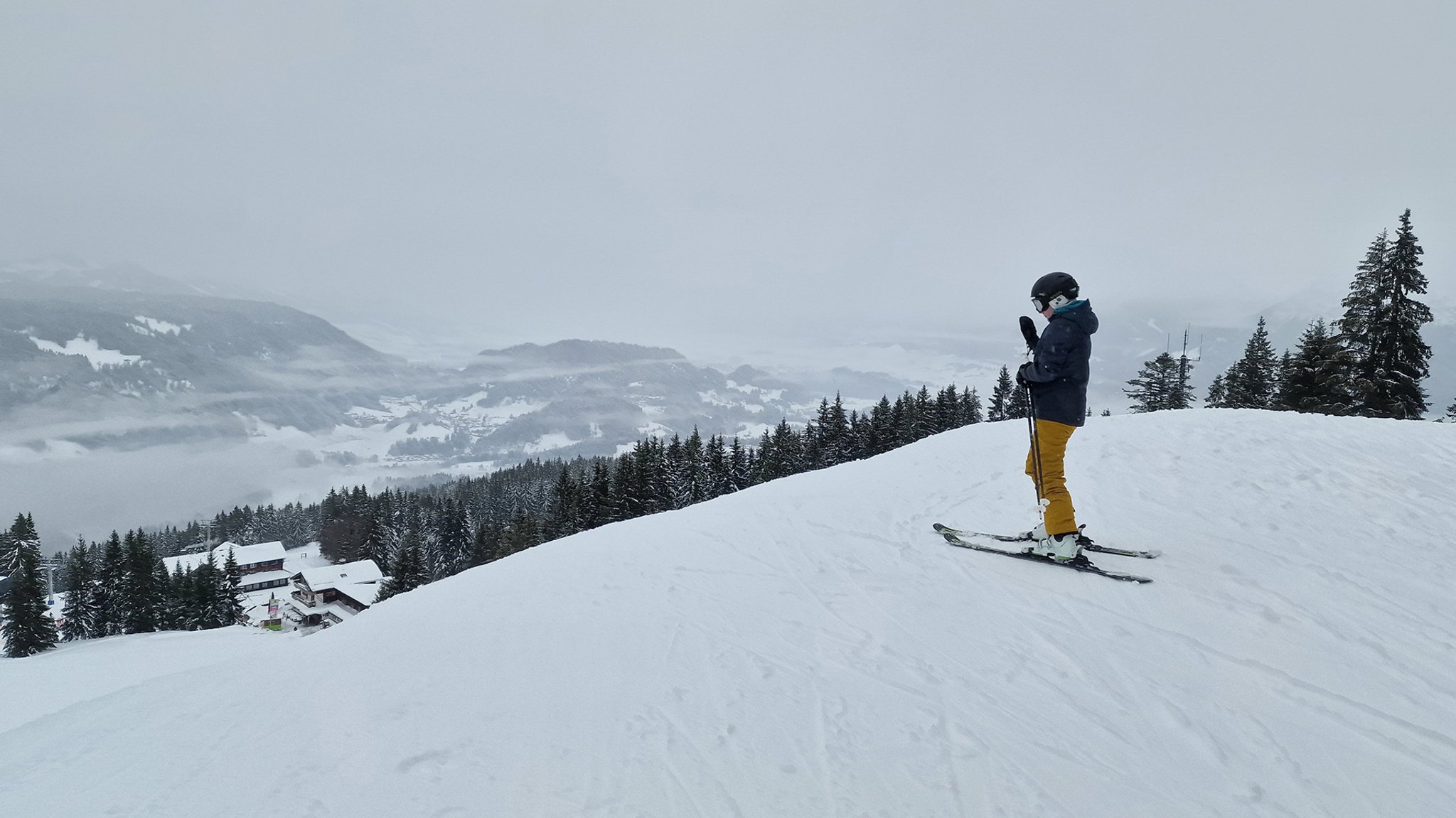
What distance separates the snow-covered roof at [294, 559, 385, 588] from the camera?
65.8m

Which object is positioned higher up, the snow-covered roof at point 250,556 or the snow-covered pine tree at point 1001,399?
the snow-covered pine tree at point 1001,399

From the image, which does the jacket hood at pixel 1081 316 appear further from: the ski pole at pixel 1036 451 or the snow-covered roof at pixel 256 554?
the snow-covered roof at pixel 256 554

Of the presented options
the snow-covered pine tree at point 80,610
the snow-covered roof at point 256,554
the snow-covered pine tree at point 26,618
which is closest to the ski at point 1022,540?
the snow-covered pine tree at point 26,618

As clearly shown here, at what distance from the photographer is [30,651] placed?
129ft

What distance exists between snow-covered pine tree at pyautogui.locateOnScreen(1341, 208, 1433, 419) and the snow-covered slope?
29516mm

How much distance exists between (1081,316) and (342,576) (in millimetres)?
84222

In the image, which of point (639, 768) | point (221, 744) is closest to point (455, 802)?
point (639, 768)

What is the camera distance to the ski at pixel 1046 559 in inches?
219

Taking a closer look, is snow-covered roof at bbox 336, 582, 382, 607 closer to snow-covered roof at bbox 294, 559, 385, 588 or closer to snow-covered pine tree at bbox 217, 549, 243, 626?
snow-covered roof at bbox 294, 559, 385, 588

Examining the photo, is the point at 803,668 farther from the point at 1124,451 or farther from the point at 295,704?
the point at 1124,451

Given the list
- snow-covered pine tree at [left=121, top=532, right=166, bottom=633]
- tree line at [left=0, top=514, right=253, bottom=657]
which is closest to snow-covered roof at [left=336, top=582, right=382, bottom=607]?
tree line at [left=0, top=514, right=253, bottom=657]

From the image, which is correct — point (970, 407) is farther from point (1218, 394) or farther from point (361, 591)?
point (361, 591)

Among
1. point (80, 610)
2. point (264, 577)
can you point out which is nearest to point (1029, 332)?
point (80, 610)

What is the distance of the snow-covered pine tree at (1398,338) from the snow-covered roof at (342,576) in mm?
83270
